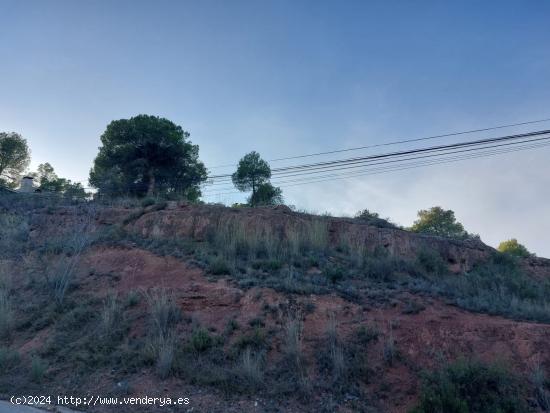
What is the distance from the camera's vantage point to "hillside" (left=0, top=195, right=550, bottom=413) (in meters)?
8.67

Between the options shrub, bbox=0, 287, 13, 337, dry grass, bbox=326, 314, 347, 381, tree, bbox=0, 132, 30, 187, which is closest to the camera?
dry grass, bbox=326, 314, 347, 381

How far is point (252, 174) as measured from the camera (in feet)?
86.3

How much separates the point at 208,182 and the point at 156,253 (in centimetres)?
1197

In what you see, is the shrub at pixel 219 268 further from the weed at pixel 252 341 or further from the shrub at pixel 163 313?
the weed at pixel 252 341

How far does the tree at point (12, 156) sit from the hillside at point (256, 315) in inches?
853

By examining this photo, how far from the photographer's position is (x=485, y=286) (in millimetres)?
15141

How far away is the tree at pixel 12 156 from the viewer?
3700 cm

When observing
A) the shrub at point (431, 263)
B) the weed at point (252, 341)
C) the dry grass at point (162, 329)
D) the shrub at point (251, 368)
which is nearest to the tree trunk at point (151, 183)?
the dry grass at point (162, 329)

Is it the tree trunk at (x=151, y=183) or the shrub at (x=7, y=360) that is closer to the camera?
the shrub at (x=7, y=360)

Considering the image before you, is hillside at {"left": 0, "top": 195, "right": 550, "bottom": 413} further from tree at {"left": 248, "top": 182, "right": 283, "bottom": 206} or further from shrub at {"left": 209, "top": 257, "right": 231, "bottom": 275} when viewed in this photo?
tree at {"left": 248, "top": 182, "right": 283, "bottom": 206}

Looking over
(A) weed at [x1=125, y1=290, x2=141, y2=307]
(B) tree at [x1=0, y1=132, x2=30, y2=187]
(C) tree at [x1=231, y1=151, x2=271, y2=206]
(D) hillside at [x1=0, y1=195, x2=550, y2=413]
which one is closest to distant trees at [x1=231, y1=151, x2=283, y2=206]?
(C) tree at [x1=231, y1=151, x2=271, y2=206]

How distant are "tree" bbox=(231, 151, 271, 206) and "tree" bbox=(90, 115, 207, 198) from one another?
2455mm

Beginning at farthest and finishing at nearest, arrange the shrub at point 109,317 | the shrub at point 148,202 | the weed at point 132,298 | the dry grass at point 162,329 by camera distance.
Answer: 1. the shrub at point 148,202
2. the weed at point 132,298
3. the shrub at point 109,317
4. the dry grass at point 162,329

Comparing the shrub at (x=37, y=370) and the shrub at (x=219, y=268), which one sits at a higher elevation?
the shrub at (x=219, y=268)
